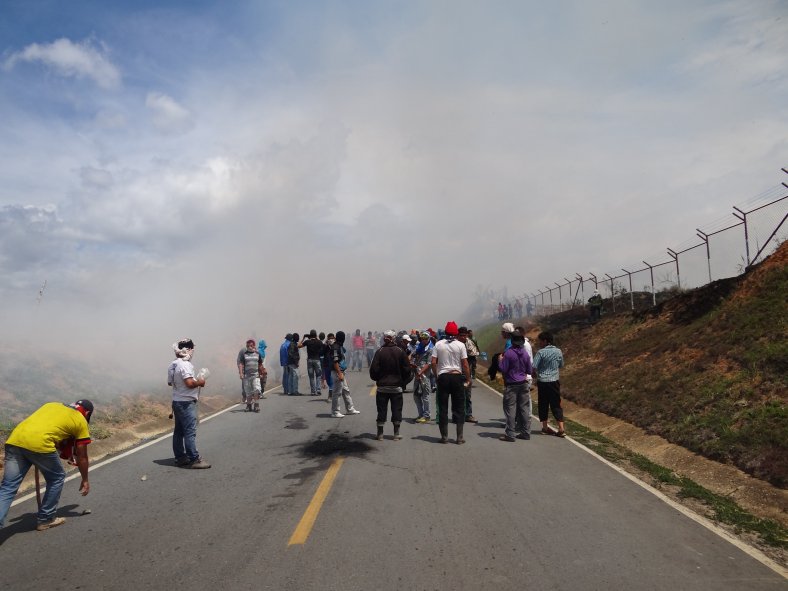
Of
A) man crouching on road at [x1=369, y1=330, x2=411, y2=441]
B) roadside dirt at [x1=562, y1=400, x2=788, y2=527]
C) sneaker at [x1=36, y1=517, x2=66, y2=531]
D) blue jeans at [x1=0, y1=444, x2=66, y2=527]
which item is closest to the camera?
blue jeans at [x1=0, y1=444, x2=66, y2=527]

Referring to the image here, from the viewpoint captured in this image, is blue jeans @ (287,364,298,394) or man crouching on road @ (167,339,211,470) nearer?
man crouching on road @ (167,339,211,470)

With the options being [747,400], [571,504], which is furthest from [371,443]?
[747,400]

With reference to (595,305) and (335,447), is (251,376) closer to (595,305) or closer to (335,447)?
(335,447)

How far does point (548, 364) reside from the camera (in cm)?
1036

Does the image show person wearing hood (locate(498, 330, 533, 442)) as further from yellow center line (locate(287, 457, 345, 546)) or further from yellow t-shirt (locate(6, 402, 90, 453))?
yellow t-shirt (locate(6, 402, 90, 453))

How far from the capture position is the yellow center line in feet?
16.2

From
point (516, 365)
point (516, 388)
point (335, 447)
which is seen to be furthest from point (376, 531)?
point (516, 365)

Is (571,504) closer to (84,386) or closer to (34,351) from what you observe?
(84,386)

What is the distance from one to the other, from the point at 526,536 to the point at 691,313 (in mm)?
13920

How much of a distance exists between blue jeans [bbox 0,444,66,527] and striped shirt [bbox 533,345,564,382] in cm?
777

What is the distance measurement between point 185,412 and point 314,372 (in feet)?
30.0

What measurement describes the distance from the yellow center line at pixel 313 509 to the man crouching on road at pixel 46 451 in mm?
2314

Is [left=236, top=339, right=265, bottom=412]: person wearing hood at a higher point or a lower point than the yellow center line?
higher

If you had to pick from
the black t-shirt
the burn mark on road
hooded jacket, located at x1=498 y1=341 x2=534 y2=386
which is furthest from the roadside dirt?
the black t-shirt
